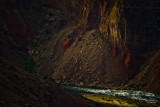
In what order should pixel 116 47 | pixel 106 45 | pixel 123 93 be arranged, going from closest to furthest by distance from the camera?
pixel 123 93 → pixel 116 47 → pixel 106 45

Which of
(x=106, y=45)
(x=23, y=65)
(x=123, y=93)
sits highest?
(x=106, y=45)

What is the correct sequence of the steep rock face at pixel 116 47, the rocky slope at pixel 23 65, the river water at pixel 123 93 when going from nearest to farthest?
the rocky slope at pixel 23 65 → the river water at pixel 123 93 → the steep rock face at pixel 116 47

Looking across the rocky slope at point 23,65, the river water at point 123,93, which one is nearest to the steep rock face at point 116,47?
the river water at point 123,93

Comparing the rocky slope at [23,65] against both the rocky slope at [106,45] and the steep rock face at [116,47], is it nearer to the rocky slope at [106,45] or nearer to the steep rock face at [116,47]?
the rocky slope at [106,45]

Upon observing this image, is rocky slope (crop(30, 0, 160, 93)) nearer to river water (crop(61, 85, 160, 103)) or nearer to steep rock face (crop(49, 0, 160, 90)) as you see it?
steep rock face (crop(49, 0, 160, 90))

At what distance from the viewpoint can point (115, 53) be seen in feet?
57.9

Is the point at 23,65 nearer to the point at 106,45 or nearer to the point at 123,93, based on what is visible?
the point at 106,45

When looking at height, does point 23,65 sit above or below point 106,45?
below

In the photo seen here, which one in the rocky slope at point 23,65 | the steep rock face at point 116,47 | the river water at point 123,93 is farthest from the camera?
the steep rock face at point 116,47

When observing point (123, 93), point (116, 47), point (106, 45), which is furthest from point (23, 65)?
point (123, 93)

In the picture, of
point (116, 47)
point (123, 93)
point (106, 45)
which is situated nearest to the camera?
A: point (123, 93)

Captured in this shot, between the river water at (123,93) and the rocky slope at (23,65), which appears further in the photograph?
the river water at (123,93)

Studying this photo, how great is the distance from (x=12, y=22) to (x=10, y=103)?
13.5 meters

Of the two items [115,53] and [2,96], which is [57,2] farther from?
[2,96]
